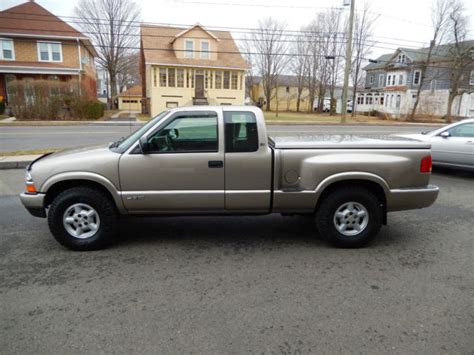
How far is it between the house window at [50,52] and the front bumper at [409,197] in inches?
1331

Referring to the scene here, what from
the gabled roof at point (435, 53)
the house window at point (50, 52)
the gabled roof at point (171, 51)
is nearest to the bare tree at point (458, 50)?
the gabled roof at point (435, 53)

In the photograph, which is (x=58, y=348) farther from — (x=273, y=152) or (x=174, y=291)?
(x=273, y=152)

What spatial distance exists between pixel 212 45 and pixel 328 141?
1244 inches

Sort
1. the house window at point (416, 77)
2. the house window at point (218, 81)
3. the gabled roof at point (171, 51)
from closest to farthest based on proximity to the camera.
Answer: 1. the gabled roof at point (171, 51)
2. the house window at point (218, 81)
3. the house window at point (416, 77)

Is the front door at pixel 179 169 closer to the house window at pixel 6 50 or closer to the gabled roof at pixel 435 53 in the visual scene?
the house window at pixel 6 50

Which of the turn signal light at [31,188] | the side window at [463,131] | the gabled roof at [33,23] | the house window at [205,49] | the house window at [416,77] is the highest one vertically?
the gabled roof at [33,23]

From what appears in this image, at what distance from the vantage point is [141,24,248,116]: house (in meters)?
32.2

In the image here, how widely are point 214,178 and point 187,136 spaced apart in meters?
0.60

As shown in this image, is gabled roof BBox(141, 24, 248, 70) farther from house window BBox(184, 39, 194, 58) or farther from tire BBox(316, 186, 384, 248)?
tire BBox(316, 186, 384, 248)

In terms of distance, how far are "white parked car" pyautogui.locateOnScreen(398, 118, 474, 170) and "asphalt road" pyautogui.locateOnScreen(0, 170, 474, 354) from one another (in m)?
4.06

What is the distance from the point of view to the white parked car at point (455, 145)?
8.40 metres

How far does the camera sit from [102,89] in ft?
288

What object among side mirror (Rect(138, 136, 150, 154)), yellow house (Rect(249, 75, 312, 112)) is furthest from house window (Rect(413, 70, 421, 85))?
side mirror (Rect(138, 136, 150, 154))

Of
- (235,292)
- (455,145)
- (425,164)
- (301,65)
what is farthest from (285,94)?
(235,292)
